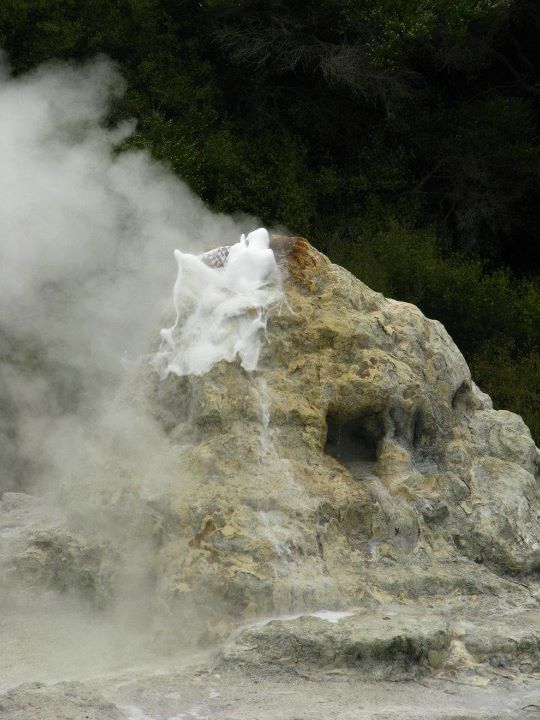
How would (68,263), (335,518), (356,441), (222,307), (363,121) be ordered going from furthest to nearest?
(363,121) → (68,263) → (356,441) → (222,307) → (335,518)

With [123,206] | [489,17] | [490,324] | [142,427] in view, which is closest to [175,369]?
[142,427]

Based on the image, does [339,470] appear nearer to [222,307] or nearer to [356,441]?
[356,441]

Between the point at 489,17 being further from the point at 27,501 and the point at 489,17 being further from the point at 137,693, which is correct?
the point at 137,693

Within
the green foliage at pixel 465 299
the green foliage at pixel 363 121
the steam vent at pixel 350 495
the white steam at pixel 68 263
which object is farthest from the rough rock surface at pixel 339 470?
the green foliage at pixel 363 121

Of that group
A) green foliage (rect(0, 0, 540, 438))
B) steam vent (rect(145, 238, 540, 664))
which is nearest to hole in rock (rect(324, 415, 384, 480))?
steam vent (rect(145, 238, 540, 664))

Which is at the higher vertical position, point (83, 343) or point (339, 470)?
point (83, 343)

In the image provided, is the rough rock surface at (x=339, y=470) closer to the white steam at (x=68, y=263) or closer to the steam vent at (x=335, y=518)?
the steam vent at (x=335, y=518)

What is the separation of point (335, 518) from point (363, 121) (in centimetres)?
1068

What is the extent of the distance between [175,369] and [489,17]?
975cm

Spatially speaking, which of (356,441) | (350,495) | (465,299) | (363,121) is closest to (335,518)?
(350,495)

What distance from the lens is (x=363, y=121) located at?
15297 mm

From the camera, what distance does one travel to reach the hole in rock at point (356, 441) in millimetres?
5863

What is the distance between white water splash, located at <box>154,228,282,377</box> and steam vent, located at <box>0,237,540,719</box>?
0.21 feet

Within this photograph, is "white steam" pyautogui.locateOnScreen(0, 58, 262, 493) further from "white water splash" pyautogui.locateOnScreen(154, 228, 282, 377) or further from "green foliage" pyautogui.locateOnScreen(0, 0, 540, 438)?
"green foliage" pyautogui.locateOnScreen(0, 0, 540, 438)
